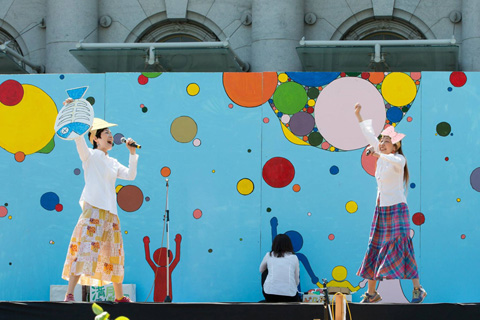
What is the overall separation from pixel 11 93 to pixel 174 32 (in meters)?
4.54

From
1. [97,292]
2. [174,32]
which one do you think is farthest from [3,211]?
[174,32]

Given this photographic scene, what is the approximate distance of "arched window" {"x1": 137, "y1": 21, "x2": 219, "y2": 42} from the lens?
578 inches

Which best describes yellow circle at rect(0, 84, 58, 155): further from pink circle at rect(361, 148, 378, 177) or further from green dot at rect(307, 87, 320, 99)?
pink circle at rect(361, 148, 378, 177)

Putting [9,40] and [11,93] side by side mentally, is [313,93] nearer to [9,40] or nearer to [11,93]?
[11,93]

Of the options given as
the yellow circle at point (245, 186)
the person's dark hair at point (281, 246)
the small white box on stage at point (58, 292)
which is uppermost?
the yellow circle at point (245, 186)

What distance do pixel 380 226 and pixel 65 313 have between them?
3250 mm

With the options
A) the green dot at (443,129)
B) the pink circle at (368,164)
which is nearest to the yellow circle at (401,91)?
the green dot at (443,129)

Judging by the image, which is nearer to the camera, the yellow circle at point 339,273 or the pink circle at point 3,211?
the yellow circle at point 339,273

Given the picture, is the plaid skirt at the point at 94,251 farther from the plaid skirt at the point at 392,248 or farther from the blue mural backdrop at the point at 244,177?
the plaid skirt at the point at 392,248

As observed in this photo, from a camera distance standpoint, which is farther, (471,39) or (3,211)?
(471,39)

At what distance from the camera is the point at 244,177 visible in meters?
10.5

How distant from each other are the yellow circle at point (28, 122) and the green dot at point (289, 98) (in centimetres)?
275

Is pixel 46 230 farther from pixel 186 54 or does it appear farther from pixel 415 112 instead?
pixel 415 112

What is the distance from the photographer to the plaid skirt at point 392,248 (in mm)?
8367
